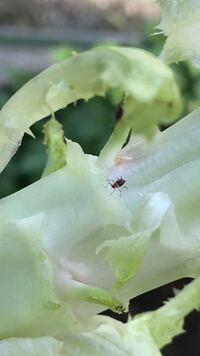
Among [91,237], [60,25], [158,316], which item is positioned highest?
[91,237]

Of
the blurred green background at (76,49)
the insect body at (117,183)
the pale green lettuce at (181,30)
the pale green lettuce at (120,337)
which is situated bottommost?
the blurred green background at (76,49)

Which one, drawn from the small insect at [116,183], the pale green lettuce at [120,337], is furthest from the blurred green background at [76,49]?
the small insect at [116,183]

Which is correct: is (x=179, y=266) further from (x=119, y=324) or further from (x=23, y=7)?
(x=23, y=7)

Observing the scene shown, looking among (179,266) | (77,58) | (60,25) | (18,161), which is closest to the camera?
(77,58)

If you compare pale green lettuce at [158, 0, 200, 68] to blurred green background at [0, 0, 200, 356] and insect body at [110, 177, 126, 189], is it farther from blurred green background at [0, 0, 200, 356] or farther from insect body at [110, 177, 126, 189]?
blurred green background at [0, 0, 200, 356]

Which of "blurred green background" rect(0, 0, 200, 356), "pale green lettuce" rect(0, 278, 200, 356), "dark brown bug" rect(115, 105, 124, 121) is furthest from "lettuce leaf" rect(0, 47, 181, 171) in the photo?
"blurred green background" rect(0, 0, 200, 356)

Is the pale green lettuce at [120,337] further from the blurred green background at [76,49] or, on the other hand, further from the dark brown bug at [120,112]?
the blurred green background at [76,49]

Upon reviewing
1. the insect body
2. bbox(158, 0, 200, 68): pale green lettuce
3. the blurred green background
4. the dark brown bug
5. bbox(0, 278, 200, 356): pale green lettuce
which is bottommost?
the blurred green background

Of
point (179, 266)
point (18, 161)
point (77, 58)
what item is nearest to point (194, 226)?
point (179, 266)
